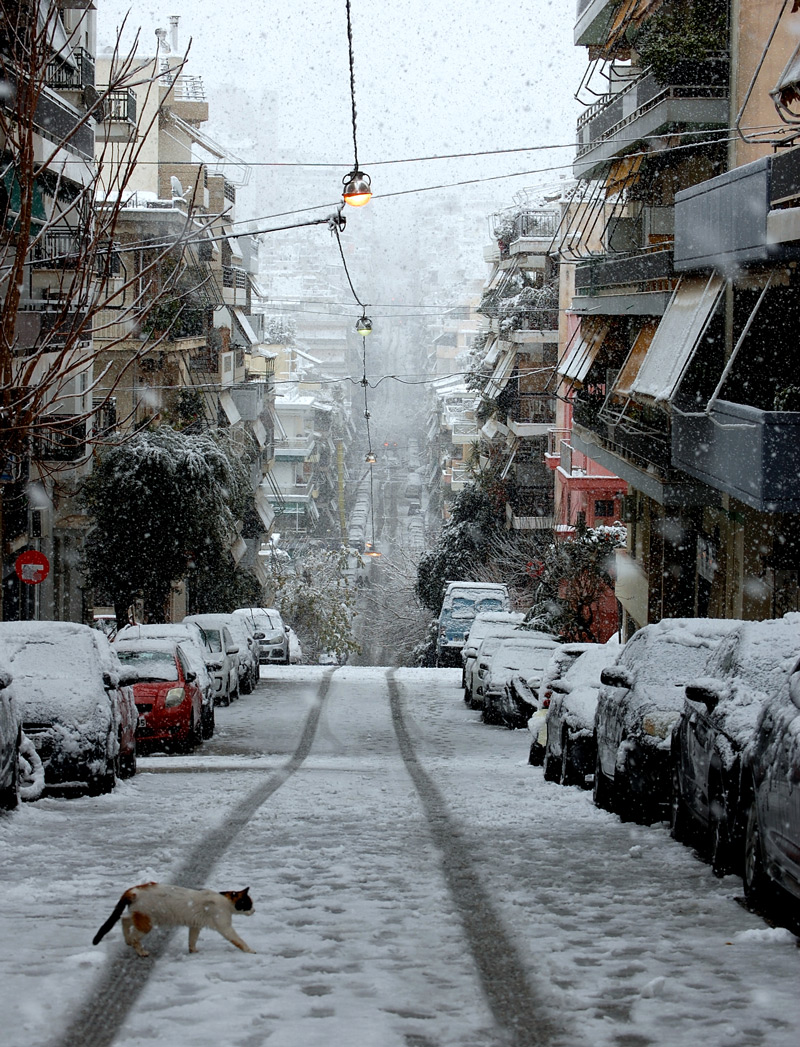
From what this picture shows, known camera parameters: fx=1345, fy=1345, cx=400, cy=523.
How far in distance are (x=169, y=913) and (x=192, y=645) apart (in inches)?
606

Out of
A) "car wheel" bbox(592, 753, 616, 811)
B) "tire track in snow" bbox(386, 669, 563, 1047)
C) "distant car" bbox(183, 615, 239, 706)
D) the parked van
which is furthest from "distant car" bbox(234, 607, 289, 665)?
"tire track in snow" bbox(386, 669, 563, 1047)

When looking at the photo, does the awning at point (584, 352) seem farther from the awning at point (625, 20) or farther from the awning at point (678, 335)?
the awning at point (678, 335)

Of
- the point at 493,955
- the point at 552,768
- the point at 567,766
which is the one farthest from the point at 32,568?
the point at 493,955

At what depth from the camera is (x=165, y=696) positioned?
17.1 metres

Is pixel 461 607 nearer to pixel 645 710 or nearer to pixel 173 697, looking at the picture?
pixel 173 697

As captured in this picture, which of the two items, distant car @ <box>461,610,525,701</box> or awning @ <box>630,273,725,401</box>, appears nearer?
awning @ <box>630,273,725,401</box>

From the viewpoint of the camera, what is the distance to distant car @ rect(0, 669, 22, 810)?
9.14 metres

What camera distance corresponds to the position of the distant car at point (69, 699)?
11.6 m

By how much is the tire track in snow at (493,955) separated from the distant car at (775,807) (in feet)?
4.16

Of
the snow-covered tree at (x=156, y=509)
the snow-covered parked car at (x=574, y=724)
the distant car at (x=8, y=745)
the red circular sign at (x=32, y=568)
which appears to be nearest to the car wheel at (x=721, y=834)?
the snow-covered parked car at (x=574, y=724)

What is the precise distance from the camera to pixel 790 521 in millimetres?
20016

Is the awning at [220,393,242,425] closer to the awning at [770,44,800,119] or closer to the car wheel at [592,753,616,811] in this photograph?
the awning at [770,44,800,119]

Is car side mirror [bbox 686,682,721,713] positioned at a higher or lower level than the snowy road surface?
higher

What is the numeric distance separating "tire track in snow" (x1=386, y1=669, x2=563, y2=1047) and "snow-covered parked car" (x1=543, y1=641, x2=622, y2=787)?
3247mm
